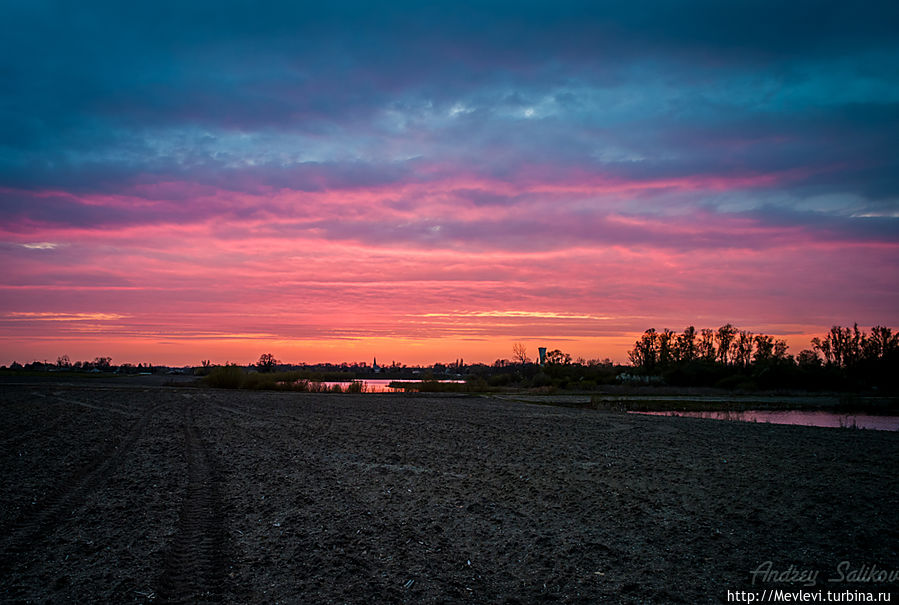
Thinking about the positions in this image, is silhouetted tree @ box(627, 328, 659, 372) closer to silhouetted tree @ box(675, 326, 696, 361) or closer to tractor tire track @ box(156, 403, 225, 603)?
silhouetted tree @ box(675, 326, 696, 361)

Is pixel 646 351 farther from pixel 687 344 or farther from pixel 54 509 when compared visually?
pixel 54 509

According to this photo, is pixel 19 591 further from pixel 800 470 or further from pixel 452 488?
pixel 800 470

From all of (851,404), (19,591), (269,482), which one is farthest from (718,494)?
(851,404)

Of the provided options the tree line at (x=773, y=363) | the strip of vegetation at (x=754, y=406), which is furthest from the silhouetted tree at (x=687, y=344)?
the strip of vegetation at (x=754, y=406)

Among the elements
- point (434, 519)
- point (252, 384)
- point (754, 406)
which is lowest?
point (754, 406)

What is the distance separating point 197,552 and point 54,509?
312 cm

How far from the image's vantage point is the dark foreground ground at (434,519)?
532cm

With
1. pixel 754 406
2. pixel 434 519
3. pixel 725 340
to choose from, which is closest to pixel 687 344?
pixel 725 340

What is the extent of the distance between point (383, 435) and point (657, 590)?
1219 cm

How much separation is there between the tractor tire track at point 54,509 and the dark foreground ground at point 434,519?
0.12 ft

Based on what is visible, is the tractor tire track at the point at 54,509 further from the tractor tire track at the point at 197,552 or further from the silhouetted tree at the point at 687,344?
the silhouetted tree at the point at 687,344

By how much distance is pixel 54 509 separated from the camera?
7.76 meters

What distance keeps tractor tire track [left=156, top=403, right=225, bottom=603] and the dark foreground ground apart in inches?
1.2

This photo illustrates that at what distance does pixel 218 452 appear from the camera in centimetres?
1308
